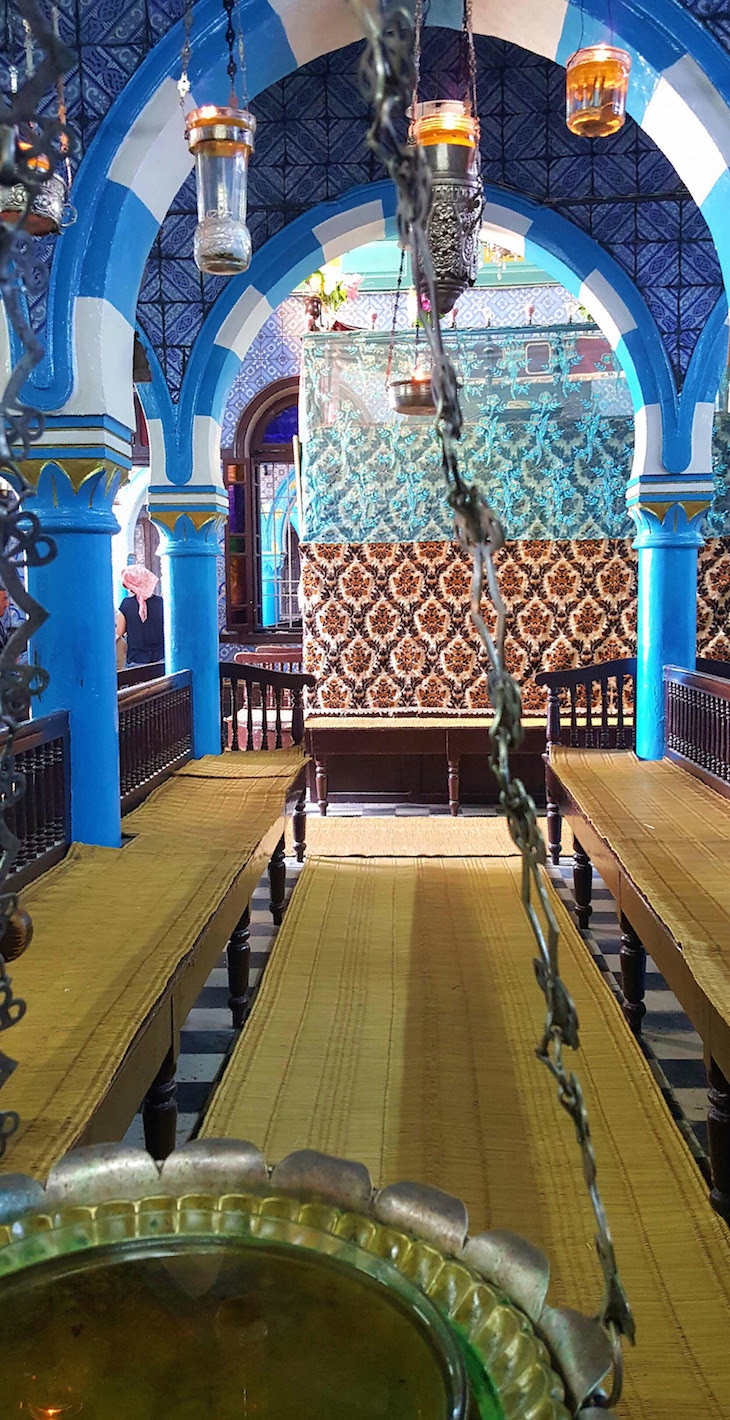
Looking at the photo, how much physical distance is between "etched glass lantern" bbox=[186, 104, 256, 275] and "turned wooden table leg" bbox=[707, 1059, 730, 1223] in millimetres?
3034

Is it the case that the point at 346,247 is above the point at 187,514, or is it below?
above

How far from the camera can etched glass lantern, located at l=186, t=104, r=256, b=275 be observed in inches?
145

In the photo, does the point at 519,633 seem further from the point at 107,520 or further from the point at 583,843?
the point at 107,520

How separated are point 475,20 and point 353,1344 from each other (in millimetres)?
5032

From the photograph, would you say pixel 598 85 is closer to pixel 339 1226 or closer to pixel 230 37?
pixel 230 37

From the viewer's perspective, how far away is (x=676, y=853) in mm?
4082

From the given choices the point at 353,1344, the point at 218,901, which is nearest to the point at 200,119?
the point at 218,901

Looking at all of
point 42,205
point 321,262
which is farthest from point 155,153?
point 321,262

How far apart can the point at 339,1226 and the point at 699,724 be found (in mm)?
4856

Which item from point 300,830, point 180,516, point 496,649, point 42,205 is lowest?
point 300,830

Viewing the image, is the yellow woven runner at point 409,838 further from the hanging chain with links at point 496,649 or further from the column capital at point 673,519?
the hanging chain with links at point 496,649

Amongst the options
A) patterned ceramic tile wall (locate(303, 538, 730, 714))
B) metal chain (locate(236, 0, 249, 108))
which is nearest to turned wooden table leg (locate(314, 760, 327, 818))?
patterned ceramic tile wall (locate(303, 538, 730, 714))

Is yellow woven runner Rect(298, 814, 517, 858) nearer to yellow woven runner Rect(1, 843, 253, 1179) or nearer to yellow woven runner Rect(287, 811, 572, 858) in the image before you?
yellow woven runner Rect(287, 811, 572, 858)

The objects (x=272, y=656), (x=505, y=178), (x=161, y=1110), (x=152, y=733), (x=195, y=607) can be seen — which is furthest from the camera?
(x=272, y=656)
